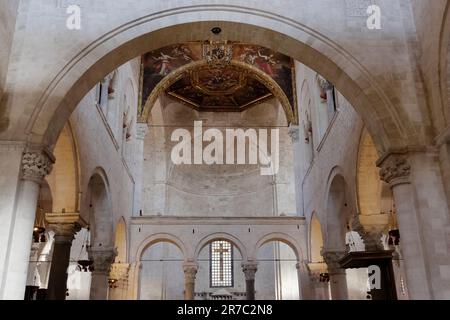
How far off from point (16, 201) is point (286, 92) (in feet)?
49.2

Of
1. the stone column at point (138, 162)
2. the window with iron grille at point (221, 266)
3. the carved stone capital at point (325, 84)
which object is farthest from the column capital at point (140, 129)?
the window with iron grille at point (221, 266)

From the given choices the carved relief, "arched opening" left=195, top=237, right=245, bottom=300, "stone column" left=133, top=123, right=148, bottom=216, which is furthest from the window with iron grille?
the carved relief

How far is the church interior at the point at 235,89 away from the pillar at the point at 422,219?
→ 2cm

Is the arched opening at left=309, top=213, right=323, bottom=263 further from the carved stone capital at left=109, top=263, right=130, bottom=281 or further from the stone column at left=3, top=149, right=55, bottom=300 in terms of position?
the stone column at left=3, top=149, right=55, bottom=300

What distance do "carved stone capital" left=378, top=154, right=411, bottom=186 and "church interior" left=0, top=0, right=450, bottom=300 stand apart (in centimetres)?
2

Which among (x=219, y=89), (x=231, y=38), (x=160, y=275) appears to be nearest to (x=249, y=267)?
(x=160, y=275)

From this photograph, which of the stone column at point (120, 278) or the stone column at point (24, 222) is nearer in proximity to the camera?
the stone column at point (24, 222)

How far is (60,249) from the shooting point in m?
11.1

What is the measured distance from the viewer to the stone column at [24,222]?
23.7ft

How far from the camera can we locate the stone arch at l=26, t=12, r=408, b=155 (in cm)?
845

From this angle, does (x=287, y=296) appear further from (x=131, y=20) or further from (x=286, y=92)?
(x=131, y=20)

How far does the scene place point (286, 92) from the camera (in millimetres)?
21000

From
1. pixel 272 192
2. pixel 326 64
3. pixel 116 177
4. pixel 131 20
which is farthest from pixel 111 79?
pixel 272 192

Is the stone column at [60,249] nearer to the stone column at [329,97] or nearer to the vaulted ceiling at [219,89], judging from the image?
the stone column at [329,97]
